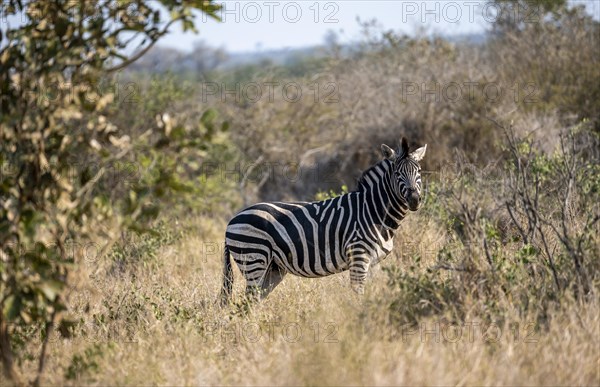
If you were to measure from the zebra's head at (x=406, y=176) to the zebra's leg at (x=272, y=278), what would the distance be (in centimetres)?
138

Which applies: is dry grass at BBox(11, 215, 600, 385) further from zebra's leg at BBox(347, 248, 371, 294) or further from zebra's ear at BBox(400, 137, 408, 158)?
zebra's ear at BBox(400, 137, 408, 158)

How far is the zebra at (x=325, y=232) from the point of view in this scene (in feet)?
22.7

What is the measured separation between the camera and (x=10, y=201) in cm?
425

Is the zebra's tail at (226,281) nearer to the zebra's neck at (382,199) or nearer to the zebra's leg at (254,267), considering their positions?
the zebra's leg at (254,267)

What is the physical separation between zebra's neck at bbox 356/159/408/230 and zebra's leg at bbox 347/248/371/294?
0.37 m

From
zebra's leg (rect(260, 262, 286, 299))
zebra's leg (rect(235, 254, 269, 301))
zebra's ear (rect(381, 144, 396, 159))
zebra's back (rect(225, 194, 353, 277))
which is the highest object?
zebra's ear (rect(381, 144, 396, 159))

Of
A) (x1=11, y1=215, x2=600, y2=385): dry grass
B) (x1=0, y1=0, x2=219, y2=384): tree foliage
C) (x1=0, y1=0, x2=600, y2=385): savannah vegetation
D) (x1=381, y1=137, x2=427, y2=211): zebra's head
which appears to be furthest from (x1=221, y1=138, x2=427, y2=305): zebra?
(x1=0, y1=0, x2=219, y2=384): tree foliage

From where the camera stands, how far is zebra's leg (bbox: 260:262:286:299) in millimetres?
7164

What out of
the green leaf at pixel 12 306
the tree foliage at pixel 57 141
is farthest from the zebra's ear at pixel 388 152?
the green leaf at pixel 12 306

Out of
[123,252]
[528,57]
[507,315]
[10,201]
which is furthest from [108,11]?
[528,57]

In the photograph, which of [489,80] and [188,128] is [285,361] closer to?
[188,128]

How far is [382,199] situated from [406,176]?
1.31 feet

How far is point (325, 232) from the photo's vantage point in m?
7.07

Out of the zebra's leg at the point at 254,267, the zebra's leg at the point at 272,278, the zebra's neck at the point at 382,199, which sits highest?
the zebra's neck at the point at 382,199
